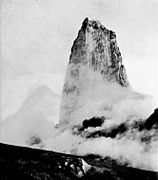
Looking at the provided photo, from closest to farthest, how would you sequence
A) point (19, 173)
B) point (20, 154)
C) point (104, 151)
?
point (19, 173) → point (20, 154) → point (104, 151)

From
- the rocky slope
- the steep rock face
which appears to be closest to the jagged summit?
the steep rock face

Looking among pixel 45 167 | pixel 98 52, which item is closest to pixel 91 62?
pixel 98 52

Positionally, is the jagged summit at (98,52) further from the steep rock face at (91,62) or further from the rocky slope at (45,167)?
the rocky slope at (45,167)

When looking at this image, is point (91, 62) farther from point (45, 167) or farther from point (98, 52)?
point (45, 167)

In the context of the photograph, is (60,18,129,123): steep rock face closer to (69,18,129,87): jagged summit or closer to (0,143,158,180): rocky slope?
(69,18,129,87): jagged summit

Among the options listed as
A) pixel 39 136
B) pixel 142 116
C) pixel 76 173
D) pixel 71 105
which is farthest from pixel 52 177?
pixel 39 136

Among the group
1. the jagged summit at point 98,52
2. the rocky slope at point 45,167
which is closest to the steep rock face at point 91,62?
the jagged summit at point 98,52

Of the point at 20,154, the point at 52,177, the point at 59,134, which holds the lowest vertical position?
the point at 52,177

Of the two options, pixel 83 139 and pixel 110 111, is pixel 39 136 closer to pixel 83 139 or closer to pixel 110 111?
pixel 83 139
